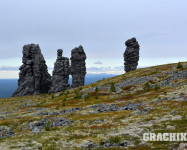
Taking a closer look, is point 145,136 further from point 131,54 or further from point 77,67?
point 77,67

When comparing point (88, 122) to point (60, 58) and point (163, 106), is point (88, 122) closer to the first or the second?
point (163, 106)

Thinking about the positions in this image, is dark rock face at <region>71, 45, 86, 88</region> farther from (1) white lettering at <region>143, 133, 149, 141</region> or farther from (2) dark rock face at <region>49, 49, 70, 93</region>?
(1) white lettering at <region>143, 133, 149, 141</region>

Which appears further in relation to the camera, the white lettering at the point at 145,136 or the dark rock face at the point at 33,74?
the dark rock face at the point at 33,74

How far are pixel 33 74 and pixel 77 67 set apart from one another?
28.9 meters

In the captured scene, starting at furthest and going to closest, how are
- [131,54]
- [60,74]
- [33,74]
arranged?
1. [33,74]
2. [131,54]
3. [60,74]

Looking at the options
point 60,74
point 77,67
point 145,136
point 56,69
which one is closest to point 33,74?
point 56,69

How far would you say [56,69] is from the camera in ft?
343

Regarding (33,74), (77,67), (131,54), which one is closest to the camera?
(131,54)

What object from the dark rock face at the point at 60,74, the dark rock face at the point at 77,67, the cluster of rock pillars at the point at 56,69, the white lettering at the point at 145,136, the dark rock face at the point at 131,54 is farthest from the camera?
the dark rock face at the point at 77,67

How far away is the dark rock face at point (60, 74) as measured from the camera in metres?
102

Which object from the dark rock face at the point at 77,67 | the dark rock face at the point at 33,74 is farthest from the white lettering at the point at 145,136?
the dark rock face at the point at 33,74

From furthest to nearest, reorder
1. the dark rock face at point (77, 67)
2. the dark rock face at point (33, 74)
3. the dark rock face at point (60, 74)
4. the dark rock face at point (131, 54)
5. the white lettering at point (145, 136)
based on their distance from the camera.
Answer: the dark rock face at point (33, 74) → the dark rock face at point (77, 67) → the dark rock face at point (131, 54) → the dark rock face at point (60, 74) → the white lettering at point (145, 136)

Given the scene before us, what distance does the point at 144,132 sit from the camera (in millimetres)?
19109

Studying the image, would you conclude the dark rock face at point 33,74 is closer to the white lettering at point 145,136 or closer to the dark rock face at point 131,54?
the dark rock face at point 131,54
